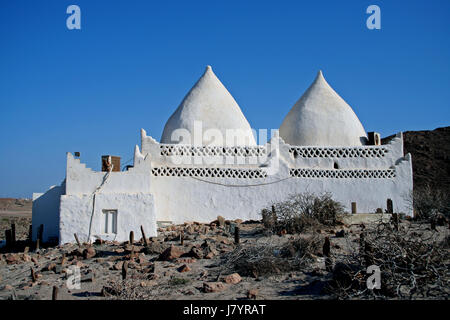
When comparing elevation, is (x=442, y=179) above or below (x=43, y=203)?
above

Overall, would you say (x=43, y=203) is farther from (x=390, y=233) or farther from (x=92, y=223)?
(x=390, y=233)

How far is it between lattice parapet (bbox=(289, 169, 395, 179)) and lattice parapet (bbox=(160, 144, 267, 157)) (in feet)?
Answer: 4.50

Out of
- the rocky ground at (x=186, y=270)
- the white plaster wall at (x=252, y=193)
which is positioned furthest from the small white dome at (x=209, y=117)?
the rocky ground at (x=186, y=270)

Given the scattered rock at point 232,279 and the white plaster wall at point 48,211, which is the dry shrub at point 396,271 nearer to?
the scattered rock at point 232,279

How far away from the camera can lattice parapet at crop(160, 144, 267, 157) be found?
14.7 meters

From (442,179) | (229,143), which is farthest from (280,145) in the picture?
(442,179)

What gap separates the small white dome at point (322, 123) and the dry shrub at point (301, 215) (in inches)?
139

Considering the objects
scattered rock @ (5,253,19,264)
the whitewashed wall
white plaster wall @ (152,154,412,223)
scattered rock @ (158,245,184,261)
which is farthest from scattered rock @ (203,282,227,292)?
white plaster wall @ (152,154,412,223)

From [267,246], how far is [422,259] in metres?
2.80

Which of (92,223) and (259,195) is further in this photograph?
(259,195)

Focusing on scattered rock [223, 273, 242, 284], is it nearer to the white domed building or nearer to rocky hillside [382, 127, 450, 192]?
the white domed building

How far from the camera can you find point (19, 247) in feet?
45.0

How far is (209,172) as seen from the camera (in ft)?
48.6
